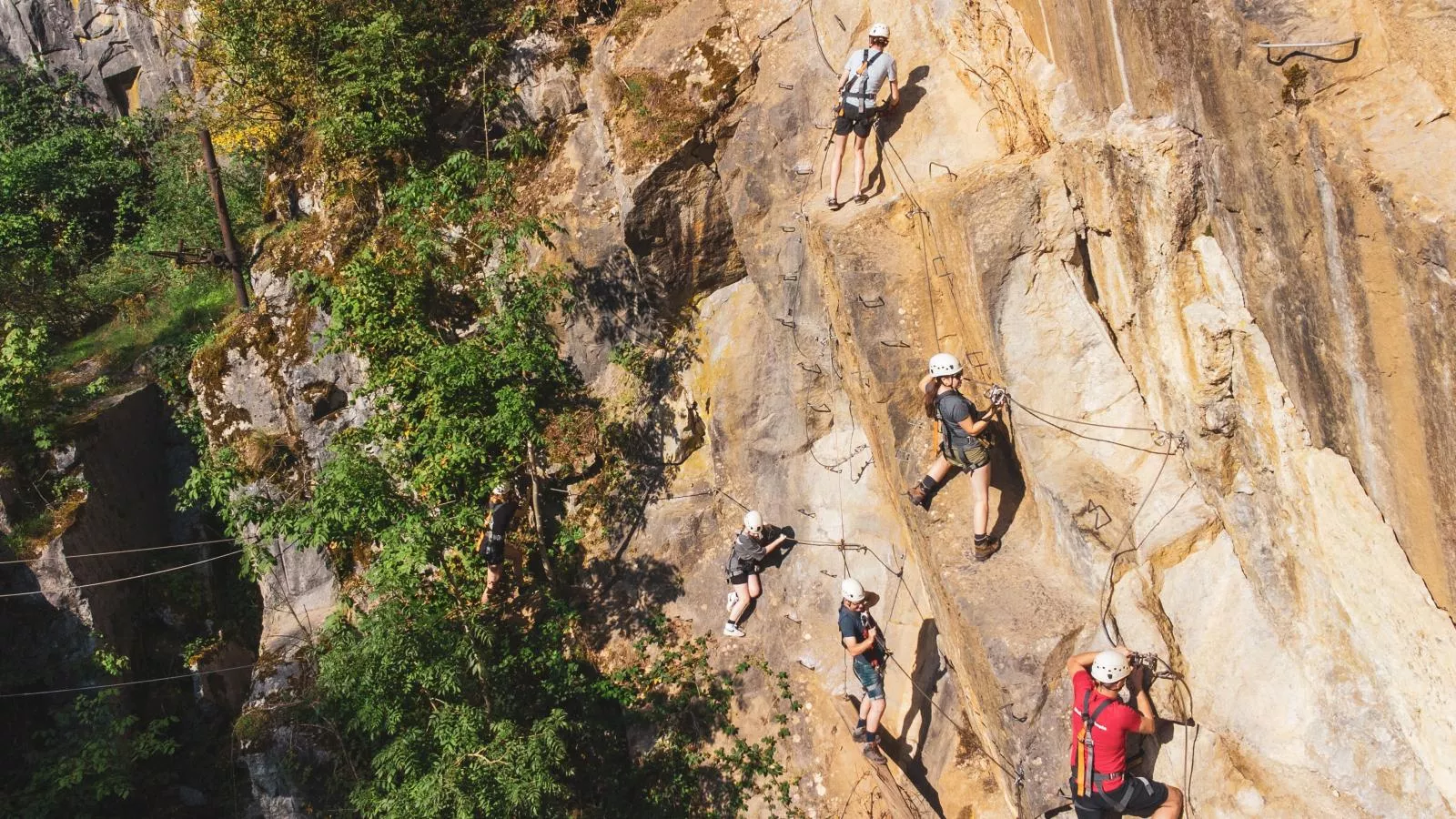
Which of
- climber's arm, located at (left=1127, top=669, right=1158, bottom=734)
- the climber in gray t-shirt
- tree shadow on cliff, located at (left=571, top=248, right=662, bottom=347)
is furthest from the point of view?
tree shadow on cliff, located at (left=571, top=248, right=662, bottom=347)

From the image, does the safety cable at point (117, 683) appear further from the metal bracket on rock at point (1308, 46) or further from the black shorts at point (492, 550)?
the metal bracket on rock at point (1308, 46)

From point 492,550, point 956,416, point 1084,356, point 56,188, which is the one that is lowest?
point 492,550

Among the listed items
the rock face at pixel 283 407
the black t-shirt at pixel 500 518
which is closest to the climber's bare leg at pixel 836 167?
the black t-shirt at pixel 500 518

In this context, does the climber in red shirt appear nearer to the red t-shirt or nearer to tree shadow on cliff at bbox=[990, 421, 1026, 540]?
the red t-shirt

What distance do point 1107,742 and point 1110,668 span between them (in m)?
0.55

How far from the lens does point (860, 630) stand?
909cm

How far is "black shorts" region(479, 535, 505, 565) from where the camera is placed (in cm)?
1182

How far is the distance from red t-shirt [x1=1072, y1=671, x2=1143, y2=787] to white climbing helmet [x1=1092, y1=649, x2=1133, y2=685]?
165 millimetres

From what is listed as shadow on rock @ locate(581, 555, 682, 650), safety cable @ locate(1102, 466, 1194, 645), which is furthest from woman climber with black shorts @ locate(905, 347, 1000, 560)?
shadow on rock @ locate(581, 555, 682, 650)

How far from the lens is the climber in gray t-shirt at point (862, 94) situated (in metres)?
9.21

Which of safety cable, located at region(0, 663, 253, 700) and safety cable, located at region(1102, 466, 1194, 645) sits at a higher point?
safety cable, located at region(1102, 466, 1194, 645)

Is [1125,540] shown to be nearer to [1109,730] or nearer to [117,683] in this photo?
[1109,730]

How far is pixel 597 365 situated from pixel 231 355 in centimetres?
586

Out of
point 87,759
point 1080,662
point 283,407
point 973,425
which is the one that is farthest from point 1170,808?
point 87,759
